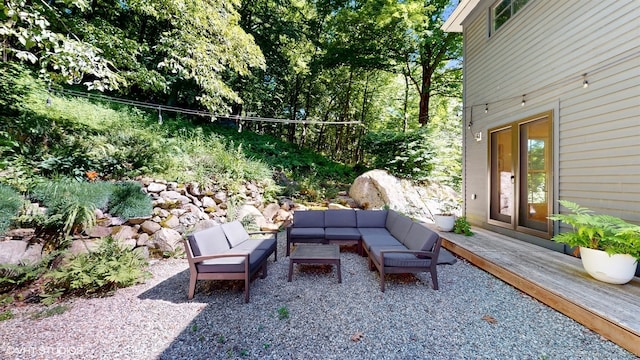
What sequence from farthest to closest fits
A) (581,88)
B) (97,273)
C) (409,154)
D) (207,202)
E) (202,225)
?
(409,154) → (207,202) → (202,225) → (581,88) → (97,273)

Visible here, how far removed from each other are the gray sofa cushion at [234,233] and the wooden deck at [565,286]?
3.69 metres

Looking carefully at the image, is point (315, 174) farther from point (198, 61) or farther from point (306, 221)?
point (198, 61)

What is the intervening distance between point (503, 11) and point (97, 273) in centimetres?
830

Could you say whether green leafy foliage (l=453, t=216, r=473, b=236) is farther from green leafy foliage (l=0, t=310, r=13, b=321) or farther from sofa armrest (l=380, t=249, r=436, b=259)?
green leafy foliage (l=0, t=310, r=13, b=321)

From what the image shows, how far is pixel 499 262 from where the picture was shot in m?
3.49

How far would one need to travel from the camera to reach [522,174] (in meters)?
4.60

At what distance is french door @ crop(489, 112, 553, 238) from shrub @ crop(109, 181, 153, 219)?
6918 mm

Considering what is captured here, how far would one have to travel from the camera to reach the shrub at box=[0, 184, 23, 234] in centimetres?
346

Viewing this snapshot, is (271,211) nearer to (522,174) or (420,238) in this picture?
(420,238)

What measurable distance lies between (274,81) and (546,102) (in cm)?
1035

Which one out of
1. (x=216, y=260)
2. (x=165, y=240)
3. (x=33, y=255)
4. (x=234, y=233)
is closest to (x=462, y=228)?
(x=234, y=233)

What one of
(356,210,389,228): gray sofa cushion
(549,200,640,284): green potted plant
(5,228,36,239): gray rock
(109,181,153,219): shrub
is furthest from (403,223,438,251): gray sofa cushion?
(5,228,36,239): gray rock

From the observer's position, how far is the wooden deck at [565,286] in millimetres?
2041

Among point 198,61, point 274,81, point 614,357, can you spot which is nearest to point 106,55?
point 198,61
